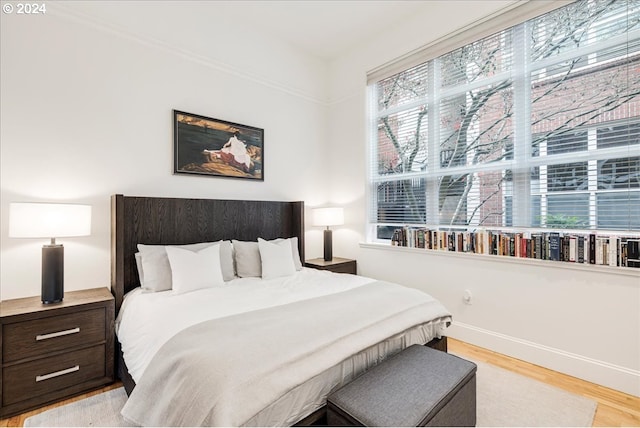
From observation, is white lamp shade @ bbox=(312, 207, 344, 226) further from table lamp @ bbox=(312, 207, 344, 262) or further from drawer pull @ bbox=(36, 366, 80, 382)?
drawer pull @ bbox=(36, 366, 80, 382)

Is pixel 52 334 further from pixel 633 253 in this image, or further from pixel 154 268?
pixel 633 253

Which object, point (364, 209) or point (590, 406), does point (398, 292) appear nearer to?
point (590, 406)

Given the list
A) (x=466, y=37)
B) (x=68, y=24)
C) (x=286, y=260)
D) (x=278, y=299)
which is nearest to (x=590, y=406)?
(x=278, y=299)

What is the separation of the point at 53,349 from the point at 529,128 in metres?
3.86

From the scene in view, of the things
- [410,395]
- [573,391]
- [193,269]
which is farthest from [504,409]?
[193,269]

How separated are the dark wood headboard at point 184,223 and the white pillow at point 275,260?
1.48 ft

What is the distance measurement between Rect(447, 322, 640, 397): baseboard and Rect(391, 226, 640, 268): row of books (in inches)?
28.0

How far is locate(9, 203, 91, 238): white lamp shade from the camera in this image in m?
1.99

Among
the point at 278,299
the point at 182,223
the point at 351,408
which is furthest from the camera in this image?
the point at 182,223

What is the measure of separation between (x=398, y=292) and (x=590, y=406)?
4.33 feet

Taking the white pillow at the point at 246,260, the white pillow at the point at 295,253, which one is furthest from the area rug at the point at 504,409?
the white pillow at the point at 295,253

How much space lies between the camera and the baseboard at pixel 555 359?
2.12 metres

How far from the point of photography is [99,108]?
259 cm

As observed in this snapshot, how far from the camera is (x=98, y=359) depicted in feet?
7.16
